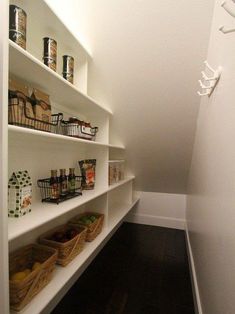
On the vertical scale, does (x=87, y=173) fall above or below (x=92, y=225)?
above

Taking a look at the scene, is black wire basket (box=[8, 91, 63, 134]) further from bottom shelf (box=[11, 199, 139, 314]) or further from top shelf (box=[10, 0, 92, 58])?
bottom shelf (box=[11, 199, 139, 314])

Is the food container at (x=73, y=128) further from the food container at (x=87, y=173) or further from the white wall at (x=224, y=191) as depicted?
the white wall at (x=224, y=191)

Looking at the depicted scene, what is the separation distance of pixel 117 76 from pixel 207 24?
71 centimetres

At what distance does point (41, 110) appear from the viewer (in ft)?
3.46

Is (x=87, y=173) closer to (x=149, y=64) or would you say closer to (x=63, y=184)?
(x=63, y=184)

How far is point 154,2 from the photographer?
1.18 metres

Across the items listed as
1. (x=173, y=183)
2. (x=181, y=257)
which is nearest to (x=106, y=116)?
(x=173, y=183)

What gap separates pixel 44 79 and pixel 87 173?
2.78 ft

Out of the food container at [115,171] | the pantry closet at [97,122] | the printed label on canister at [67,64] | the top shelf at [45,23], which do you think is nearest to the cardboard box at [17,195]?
the pantry closet at [97,122]

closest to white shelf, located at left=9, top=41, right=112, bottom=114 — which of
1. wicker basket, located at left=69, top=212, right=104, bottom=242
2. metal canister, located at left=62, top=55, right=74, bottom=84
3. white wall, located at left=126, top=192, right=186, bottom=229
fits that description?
metal canister, located at left=62, top=55, right=74, bottom=84

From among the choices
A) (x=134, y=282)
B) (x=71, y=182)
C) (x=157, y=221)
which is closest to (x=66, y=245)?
(x=71, y=182)

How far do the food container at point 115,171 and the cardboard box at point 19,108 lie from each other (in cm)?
112

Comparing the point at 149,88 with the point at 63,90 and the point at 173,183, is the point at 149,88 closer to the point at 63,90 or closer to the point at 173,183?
the point at 63,90

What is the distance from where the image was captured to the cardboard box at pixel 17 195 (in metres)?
0.95
